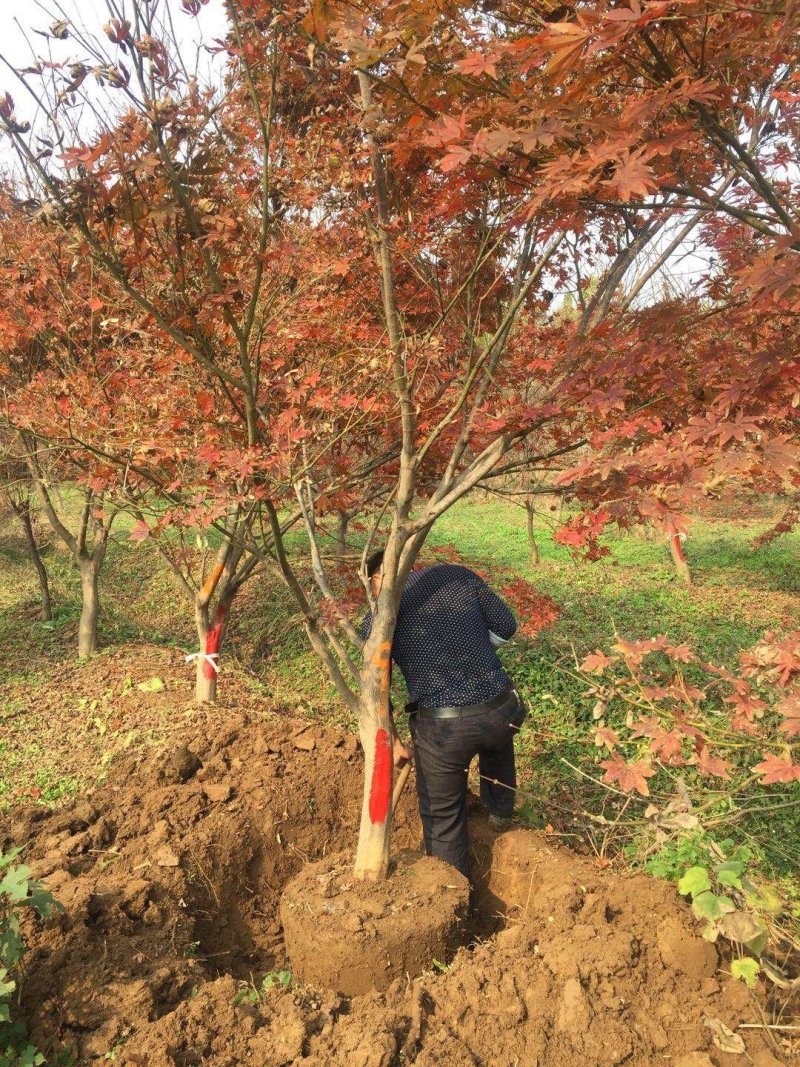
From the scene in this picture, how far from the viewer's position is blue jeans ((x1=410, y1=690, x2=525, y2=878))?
369 cm

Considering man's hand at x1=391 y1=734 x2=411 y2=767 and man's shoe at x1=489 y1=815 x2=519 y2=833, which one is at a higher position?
man's hand at x1=391 y1=734 x2=411 y2=767

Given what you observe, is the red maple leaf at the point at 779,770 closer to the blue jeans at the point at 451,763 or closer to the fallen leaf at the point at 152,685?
the blue jeans at the point at 451,763

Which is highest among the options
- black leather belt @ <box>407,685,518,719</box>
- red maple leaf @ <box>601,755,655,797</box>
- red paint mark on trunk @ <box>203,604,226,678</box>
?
red maple leaf @ <box>601,755,655,797</box>

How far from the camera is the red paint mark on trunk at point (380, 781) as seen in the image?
11.5 feet

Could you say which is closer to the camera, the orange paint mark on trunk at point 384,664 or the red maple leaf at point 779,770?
the red maple leaf at point 779,770

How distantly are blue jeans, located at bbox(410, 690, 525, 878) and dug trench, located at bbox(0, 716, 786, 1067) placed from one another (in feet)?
1.10

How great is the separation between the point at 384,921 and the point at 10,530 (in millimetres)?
12072

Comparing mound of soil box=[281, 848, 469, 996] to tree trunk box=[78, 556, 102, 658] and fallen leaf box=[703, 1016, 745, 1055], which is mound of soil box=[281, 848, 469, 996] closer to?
fallen leaf box=[703, 1016, 745, 1055]

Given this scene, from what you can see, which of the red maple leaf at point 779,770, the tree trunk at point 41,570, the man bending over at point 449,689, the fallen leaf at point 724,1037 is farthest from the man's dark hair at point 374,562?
the tree trunk at point 41,570

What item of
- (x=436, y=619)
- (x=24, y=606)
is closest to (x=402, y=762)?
(x=436, y=619)

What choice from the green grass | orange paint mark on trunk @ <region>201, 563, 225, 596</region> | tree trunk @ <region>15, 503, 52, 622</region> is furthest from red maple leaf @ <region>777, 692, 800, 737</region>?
tree trunk @ <region>15, 503, 52, 622</region>

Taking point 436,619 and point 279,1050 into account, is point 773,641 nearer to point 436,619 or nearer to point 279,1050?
point 436,619

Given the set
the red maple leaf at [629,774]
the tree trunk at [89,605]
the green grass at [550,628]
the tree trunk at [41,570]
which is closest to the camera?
the red maple leaf at [629,774]

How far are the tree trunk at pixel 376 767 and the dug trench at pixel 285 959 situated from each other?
0.18m
